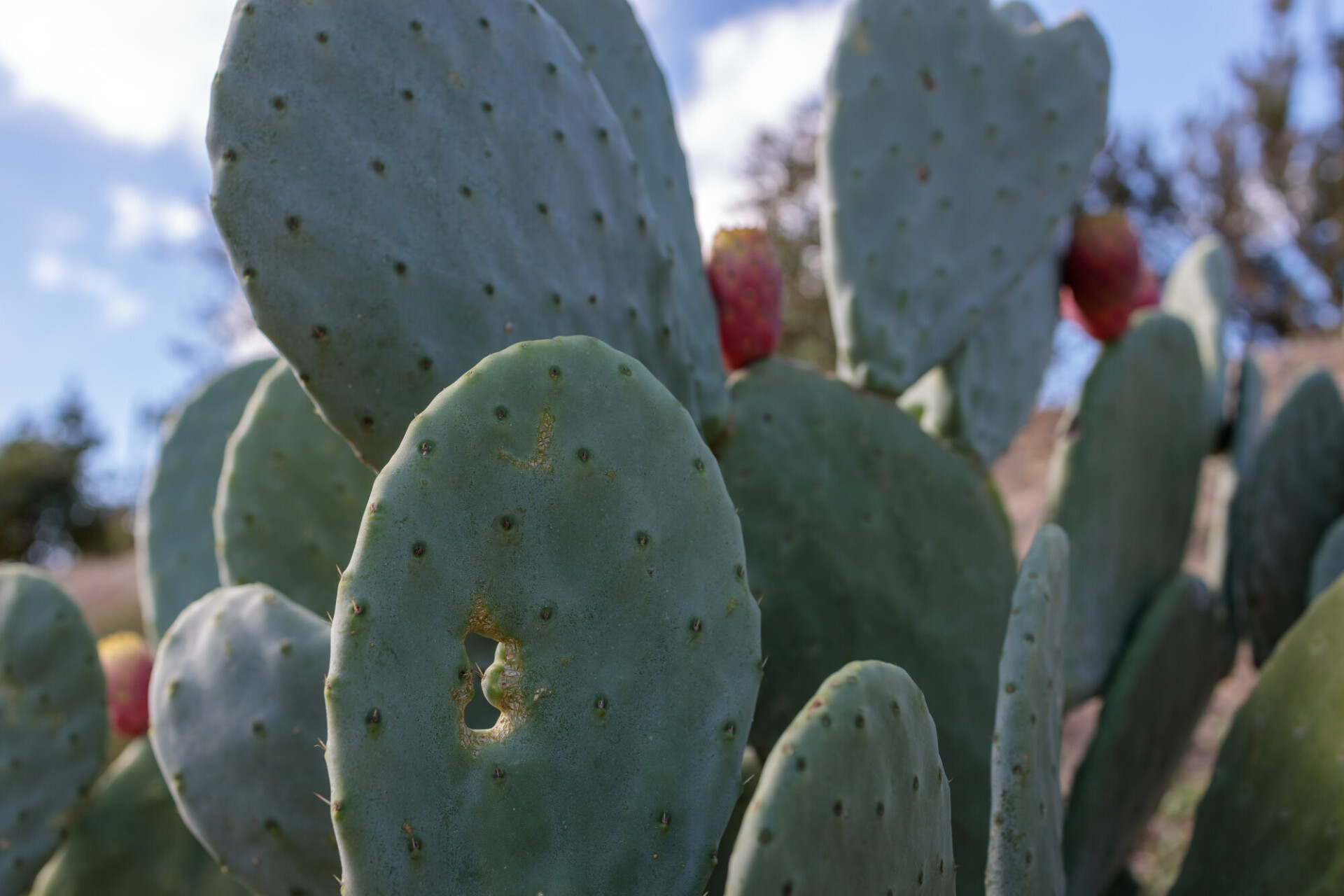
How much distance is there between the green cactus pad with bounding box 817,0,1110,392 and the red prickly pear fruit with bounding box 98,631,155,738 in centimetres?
146

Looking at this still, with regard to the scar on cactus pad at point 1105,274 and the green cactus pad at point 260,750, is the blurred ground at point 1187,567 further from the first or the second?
the green cactus pad at point 260,750

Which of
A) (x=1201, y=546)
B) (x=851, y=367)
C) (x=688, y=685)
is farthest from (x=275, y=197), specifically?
(x=1201, y=546)

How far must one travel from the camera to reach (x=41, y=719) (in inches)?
59.7

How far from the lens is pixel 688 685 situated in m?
0.85

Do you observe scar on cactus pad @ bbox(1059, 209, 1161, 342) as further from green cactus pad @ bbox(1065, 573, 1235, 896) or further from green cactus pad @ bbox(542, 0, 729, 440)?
green cactus pad @ bbox(542, 0, 729, 440)

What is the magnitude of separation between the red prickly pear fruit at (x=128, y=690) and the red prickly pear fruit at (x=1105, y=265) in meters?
2.02

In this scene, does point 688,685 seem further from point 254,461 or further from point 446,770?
point 254,461

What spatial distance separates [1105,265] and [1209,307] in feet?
1.60

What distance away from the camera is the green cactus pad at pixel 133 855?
1.59m

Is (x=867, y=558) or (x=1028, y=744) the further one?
(x=867, y=558)

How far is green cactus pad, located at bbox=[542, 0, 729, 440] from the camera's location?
135cm

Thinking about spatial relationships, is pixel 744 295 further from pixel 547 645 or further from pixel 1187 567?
pixel 1187 567

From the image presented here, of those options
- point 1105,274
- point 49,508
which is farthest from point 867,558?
point 49,508

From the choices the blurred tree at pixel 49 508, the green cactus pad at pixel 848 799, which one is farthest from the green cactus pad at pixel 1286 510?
the blurred tree at pixel 49 508
